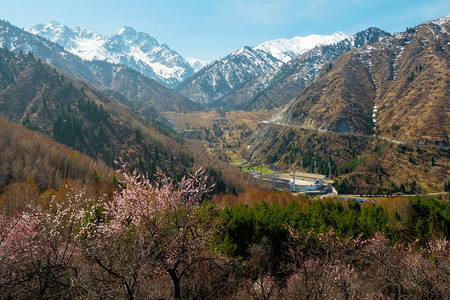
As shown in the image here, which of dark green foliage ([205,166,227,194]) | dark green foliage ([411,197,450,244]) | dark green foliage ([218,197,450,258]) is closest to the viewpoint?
dark green foliage ([218,197,450,258])

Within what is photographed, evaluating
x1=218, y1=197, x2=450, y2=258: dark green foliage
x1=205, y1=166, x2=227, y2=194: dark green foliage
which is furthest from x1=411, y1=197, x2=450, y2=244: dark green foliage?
x1=205, y1=166, x2=227, y2=194: dark green foliage

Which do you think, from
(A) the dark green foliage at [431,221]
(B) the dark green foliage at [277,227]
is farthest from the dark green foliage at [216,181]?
(B) the dark green foliage at [277,227]

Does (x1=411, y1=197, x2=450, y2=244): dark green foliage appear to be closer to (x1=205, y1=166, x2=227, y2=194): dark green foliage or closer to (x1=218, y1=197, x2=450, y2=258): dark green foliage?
(x1=218, y1=197, x2=450, y2=258): dark green foliage

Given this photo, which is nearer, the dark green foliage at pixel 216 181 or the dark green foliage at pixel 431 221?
the dark green foliage at pixel 431 221

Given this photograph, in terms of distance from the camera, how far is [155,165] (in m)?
178

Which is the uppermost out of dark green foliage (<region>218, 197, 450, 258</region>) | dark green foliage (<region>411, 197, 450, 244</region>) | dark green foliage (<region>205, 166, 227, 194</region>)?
dark green foliage (<region>218, 197, 450, 258</region>)

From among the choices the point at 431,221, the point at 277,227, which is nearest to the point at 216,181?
the point at 431,221

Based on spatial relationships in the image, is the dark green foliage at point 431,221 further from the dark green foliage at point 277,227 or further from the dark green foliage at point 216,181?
the dark green foliage at point 216,181

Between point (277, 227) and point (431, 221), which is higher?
point (277, 227)

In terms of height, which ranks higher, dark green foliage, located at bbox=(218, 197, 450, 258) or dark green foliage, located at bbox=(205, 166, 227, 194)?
dark green foliage, located at bbox=(218, 197, 450, 258)

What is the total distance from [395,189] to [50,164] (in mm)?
188256

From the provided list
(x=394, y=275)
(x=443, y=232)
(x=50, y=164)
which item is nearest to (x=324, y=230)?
(x=394, y=275)

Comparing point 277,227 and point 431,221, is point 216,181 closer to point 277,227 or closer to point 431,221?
point 431,221

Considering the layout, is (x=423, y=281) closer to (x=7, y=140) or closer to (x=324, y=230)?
(x=324, y=230)
